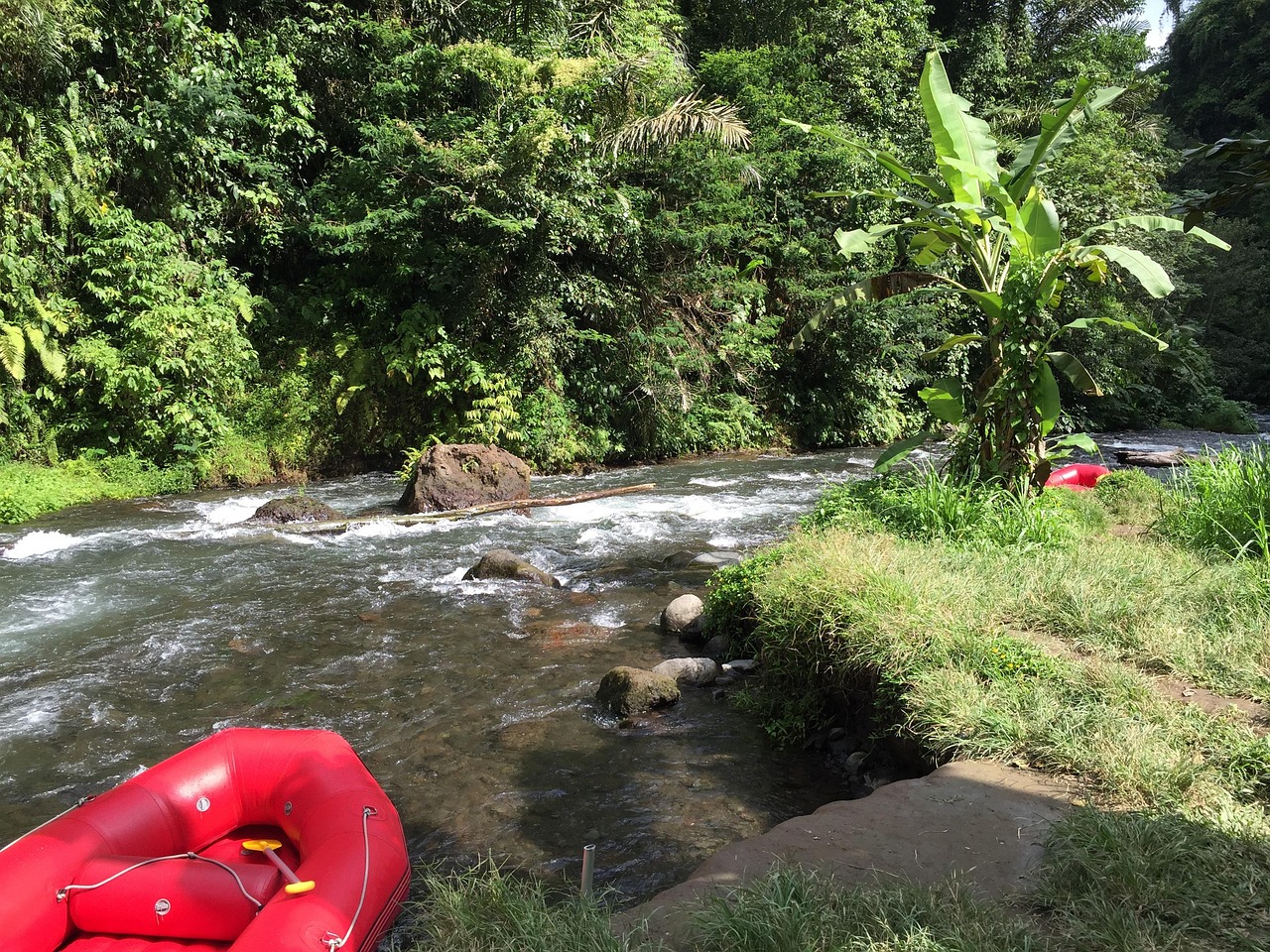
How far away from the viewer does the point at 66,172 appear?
12422mm

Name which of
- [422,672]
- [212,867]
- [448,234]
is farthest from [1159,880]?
[448,234]

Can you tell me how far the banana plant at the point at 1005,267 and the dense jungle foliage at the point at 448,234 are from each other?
26.6ft

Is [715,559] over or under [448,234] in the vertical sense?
under

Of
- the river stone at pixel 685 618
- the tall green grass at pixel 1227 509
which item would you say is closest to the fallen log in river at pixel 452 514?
the river stone at pixel 685 618

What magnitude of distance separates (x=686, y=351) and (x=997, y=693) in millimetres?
13030

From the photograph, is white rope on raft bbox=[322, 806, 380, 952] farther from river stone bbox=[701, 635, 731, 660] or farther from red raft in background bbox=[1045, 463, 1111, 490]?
red raft in background bbox=[1045, 463, 1111, 490]

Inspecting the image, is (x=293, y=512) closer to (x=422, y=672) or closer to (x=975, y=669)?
(x=422, y=672)

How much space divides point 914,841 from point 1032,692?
126 centimetres

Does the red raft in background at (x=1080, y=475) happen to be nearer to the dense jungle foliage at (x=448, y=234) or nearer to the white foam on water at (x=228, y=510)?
the dense jungle foliage at (x=448, y=234)

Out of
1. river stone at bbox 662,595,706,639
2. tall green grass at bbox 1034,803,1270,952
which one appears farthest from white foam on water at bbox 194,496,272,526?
tall green grass at bbox 1034,803,1270,952

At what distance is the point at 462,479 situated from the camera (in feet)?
38.3

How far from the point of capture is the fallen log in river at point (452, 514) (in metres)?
10.2

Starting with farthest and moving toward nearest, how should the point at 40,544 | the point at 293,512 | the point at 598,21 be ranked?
the point at 598,21 < the point at 293,512 < the point at 40,544

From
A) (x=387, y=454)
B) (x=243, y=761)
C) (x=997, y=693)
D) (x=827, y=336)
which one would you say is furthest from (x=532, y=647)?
(x=827, y=336)
